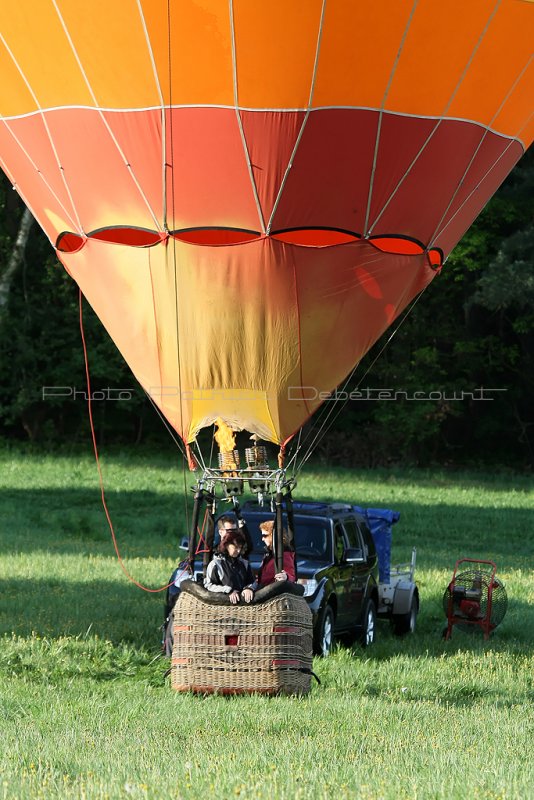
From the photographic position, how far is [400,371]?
129ft

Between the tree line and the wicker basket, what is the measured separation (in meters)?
28.6

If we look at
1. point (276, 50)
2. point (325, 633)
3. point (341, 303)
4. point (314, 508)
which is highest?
point (276, 50)

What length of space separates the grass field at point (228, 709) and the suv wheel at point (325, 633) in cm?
15

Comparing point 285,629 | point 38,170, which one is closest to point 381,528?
point 285,629

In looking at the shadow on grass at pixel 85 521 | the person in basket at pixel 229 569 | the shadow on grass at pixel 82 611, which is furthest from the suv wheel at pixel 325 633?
the shadow on grass at pixel 85 521

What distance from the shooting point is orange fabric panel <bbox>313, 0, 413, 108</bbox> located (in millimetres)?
8688

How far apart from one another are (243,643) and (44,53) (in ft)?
15.2

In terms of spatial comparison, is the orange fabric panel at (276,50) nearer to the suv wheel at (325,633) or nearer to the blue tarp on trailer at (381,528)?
the suv wheel at (325,633)

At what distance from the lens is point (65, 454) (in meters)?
36.6

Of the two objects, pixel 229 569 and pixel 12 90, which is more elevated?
pixel 12 90

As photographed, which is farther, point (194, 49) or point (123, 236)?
point (123, 236)

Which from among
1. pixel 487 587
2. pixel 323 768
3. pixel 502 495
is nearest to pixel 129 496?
pixel 502 495

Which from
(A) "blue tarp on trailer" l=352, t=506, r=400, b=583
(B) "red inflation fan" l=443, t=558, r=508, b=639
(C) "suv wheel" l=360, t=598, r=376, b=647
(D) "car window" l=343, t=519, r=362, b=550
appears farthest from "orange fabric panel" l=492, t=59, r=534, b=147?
(A) "blue tarp on trailer" l=352, t=506, r=400, b=583

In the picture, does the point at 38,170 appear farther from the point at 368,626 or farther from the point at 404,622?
the point at 404,622
